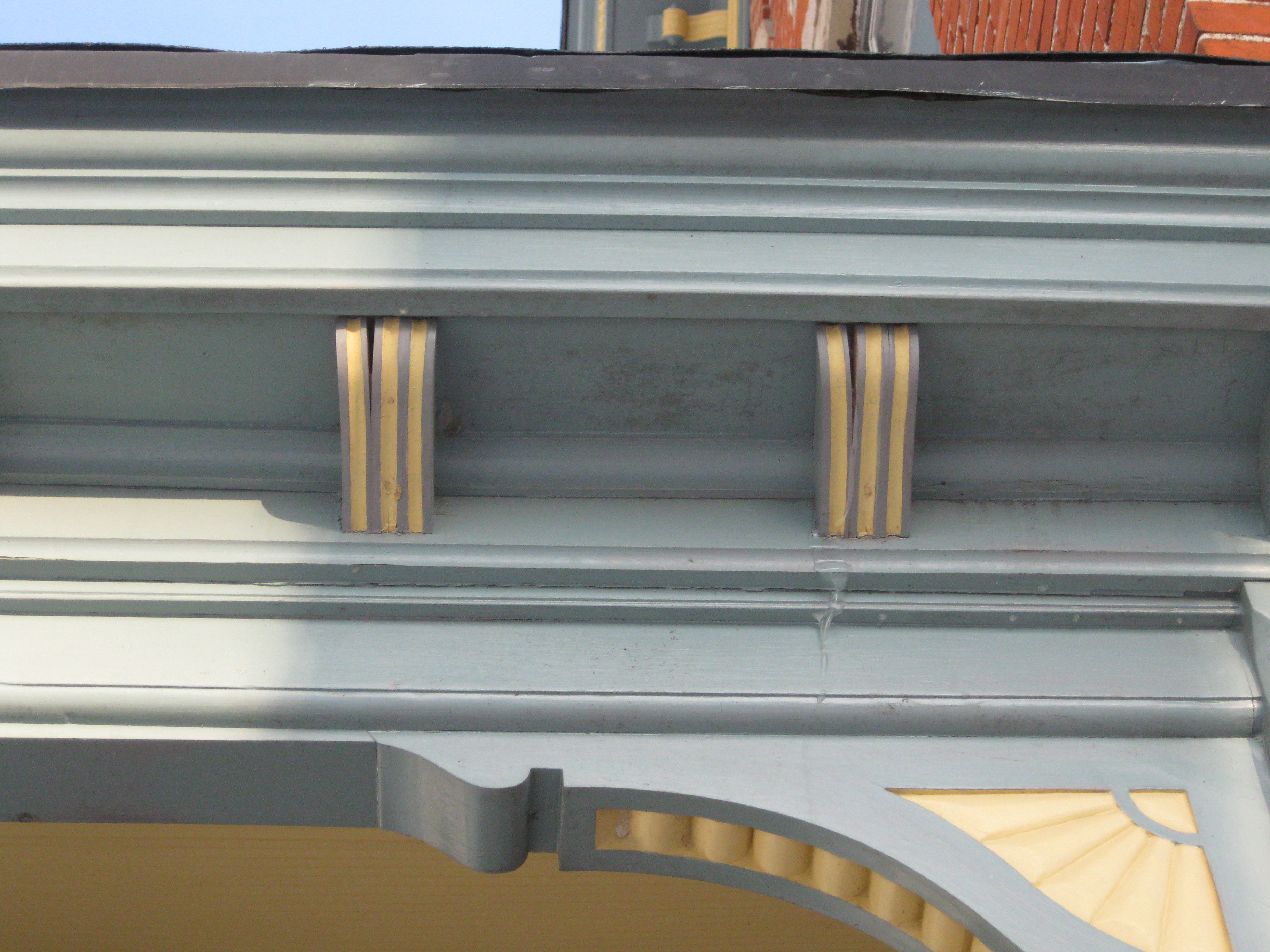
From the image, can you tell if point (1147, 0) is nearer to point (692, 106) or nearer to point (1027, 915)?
point (692, 106)

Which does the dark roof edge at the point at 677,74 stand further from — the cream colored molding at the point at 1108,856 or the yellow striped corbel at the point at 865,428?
the cream colored molding at the point at 1108,856

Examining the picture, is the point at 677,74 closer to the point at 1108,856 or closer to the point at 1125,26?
the point at 1125,26

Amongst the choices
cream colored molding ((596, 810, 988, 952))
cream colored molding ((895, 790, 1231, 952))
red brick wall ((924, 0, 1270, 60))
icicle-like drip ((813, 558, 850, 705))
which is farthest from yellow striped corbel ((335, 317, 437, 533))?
red brick wall ((924, 0, 1270, 60))

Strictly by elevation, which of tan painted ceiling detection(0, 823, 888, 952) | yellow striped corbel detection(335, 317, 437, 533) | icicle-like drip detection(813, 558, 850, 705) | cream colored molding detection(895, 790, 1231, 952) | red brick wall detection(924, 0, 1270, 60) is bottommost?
tan painted ceiling detection(0, 823, 888, 952)

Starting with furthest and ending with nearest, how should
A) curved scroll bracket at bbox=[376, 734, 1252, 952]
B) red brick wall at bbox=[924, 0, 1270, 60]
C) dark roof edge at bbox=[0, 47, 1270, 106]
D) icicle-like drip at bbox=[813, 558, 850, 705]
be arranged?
1. red brick wall at bbox=[924, 0, 1270, 60]
2. dark roof edge at bbox=[0, 47, 1270, 106]
3. icicle-like drip at bbox=[813, 558, 850, 705]
4. curved scroll bracket at bbox=[376, 734, 1252, 952]

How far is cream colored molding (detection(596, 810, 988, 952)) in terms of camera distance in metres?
2.31

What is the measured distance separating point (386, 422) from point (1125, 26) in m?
2.48

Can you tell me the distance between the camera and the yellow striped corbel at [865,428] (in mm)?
2555

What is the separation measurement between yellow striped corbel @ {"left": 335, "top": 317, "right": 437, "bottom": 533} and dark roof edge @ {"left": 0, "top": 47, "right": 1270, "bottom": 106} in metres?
0.64

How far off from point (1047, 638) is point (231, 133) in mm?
2347

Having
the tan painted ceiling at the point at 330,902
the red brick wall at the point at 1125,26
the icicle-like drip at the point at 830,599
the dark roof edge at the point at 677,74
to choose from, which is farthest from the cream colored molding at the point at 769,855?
the red brick wall at the point at 1125,26

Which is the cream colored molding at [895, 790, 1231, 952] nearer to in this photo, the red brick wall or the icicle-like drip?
the icicle-like drip

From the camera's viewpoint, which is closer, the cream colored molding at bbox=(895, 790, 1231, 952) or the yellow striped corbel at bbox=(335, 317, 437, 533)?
the cream colored molding at bbox=(895, 790, 1231, 952)

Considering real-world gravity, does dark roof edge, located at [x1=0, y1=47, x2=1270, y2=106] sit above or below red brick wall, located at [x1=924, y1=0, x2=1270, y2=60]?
below
